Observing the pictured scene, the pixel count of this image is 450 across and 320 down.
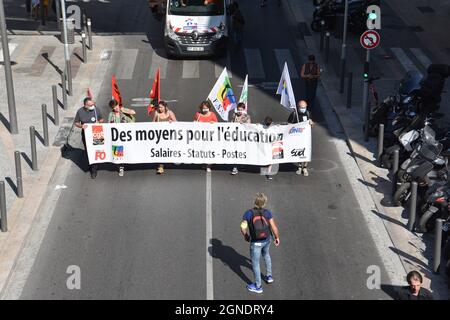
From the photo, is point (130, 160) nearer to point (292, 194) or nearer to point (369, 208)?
point (292, 194)

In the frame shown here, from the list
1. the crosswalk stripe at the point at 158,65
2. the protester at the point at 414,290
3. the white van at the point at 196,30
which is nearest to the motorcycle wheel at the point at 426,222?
the protester at the point at 414,290

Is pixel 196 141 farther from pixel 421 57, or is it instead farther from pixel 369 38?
pixel 421 57

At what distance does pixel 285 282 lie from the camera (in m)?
14.4

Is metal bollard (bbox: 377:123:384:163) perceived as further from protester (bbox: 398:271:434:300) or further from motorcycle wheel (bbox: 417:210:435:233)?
protester (bbox: 398:271:434:300)

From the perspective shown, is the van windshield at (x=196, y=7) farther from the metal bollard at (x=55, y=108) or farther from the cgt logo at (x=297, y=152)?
the cgt logo at (x=297, y=152)

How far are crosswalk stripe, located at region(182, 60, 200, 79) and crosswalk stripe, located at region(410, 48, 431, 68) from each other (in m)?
6.95

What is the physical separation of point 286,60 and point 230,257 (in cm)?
1402

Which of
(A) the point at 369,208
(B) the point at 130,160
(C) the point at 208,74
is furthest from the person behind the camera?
(C) the point at 208,74

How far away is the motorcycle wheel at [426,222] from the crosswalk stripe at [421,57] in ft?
41.0

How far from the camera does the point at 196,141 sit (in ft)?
60.6

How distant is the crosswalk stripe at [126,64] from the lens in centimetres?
2652

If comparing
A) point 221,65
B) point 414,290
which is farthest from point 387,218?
point 221,65
